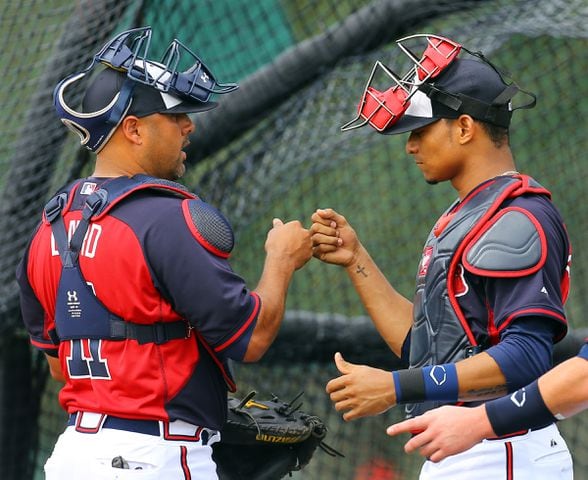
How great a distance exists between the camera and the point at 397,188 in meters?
6.69

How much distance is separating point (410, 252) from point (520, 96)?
4.50 feet

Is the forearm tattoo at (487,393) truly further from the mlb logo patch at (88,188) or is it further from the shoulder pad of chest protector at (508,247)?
the mlb logo patch at (88,188)

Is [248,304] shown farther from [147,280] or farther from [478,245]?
[478,245]

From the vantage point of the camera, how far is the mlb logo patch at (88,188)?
317cm

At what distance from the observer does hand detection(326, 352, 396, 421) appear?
2.75 metres

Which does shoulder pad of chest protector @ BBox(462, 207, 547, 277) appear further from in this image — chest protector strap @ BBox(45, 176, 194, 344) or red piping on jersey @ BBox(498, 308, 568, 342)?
chest protector strap @ BBox(45, 176, 194, 344)

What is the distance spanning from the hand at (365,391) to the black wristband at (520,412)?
0.98 feet

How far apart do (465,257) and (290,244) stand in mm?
582

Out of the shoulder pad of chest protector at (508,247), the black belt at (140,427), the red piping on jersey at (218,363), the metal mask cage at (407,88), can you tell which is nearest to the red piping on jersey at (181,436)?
the black belt at (140,427)

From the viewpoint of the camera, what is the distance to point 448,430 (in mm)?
2490

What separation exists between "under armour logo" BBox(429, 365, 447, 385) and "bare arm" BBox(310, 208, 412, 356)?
0.65m

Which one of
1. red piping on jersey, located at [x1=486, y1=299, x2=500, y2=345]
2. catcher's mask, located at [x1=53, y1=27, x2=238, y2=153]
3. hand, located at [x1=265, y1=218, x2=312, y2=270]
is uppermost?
catcher's mask, located at [x1=53, y1=27, x2=238, y2=153]

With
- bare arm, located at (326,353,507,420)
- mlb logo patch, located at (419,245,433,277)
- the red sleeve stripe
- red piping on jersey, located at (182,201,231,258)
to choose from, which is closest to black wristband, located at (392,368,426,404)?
bare arm, located at (326,353,507,420)

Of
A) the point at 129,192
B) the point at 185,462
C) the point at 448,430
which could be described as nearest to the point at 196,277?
the point at 129,192
